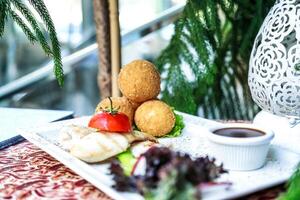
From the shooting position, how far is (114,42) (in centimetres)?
97

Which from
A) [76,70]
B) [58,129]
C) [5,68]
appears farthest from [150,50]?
[58,129]

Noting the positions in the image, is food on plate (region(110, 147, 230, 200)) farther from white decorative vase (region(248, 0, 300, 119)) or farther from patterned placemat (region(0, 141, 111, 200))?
white decorative vase (region(248, 0, 300, 119))

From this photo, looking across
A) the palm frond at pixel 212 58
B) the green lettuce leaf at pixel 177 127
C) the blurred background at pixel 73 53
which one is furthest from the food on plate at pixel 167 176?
the blurred background at pixel 73 53

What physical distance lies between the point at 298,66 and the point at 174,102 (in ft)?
1.26

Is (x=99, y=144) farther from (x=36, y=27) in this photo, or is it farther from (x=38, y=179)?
(x=36, y=27)

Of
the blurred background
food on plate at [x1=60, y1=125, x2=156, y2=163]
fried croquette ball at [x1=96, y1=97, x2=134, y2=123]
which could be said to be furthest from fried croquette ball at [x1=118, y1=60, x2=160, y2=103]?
the blurred background

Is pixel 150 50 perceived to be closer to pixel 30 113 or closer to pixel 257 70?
pixel 30 113

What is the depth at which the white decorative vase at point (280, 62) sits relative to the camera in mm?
675

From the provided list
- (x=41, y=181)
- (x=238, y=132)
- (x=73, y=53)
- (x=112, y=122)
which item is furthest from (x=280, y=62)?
(x=73, y=53)

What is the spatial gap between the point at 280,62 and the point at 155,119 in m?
0.19

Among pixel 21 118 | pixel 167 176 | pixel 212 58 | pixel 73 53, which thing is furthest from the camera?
pixel 73 53

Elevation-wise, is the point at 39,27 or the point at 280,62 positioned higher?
the point at 39,27

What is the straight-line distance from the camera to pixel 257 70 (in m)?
0.72

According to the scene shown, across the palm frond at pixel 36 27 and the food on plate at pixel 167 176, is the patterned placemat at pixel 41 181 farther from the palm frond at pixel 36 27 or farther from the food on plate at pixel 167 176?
the palm frond at pixel 36 27
